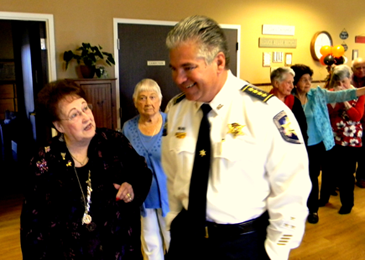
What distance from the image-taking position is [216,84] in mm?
1254

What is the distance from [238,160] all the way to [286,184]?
6.9 inches

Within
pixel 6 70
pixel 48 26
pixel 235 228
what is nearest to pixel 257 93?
pixel 235 228

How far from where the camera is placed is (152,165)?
227 cm

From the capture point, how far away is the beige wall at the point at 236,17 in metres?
3.85

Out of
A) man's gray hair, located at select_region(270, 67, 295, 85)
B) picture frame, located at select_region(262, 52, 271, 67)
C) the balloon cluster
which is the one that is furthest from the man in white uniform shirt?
picture frame, located at select_region(262, 52, 271, 67)

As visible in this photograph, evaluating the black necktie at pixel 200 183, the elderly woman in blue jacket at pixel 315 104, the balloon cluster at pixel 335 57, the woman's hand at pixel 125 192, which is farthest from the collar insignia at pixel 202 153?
the balloon cluster at pixel 335 57

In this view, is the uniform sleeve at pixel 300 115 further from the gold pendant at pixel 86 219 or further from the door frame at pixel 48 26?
the door frame at pixel 48 26

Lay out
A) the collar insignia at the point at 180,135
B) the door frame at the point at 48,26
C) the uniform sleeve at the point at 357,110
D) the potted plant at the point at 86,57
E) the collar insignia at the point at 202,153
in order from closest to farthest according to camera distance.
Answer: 1. the collar insignia at the point at 202,153
2. the collar insignia at the point at 180,135
3. the uniform sleeve at the point at 357,110
4. the door frame at the point at 48,26
5. the potted plant at the point at 86,57

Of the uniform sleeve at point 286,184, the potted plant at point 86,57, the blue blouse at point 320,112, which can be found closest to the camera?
the uniform sleeve at point 286,184

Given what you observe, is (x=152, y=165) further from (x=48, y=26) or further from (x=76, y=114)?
(x=48, y=26)

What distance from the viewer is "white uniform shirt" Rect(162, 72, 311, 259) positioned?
117 centimetres

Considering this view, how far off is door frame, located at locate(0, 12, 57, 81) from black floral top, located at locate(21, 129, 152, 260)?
2325 millimetres

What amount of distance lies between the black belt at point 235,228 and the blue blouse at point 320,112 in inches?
78.0

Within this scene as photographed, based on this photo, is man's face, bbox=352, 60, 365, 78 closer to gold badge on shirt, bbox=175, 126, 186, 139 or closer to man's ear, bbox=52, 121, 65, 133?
gold badge on shirt, bbox=175, 126, 186, 139
